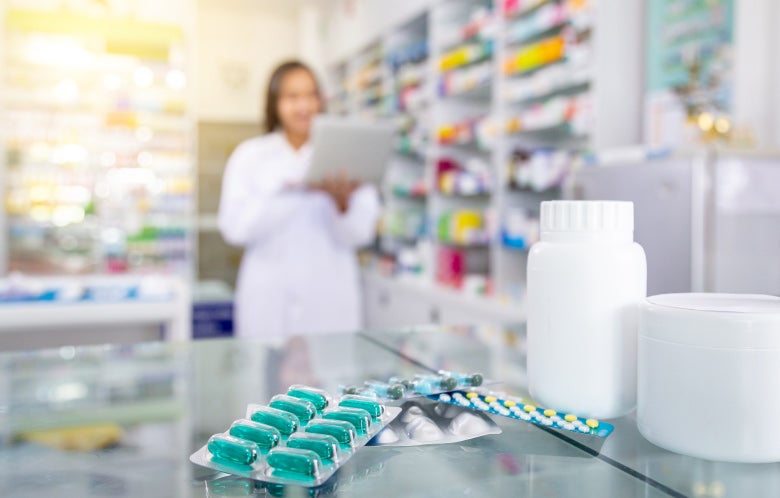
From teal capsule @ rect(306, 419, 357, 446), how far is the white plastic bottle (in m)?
0.23

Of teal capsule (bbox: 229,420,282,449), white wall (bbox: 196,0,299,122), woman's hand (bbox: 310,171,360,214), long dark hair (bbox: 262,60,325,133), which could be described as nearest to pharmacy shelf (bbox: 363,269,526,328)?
woman's hand (bbox: 310,171,360,214)

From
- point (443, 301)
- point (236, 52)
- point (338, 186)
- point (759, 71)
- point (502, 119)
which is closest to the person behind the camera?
point (759, 71)

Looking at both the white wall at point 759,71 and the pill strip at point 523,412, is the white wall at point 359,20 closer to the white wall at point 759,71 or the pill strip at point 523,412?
the white wall at point 759,71

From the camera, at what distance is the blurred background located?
7.54 ft

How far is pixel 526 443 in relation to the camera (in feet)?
2.19

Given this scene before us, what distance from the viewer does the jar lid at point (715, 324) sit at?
1.92ft

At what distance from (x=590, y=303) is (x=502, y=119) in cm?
330

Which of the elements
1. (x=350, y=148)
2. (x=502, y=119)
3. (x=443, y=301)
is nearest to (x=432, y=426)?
(x=350, y=148)

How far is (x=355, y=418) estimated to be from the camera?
2.07ft

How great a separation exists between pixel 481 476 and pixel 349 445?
0.36ft

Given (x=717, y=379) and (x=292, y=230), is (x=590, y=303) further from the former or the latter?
(x=292, y=230)

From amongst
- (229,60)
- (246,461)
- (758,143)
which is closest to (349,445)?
(246,461)

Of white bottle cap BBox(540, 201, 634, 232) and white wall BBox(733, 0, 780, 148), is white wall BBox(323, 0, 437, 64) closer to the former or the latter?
white wall BBox(733, 0, 780, 148)

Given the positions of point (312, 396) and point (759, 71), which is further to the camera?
point (759, 71)
